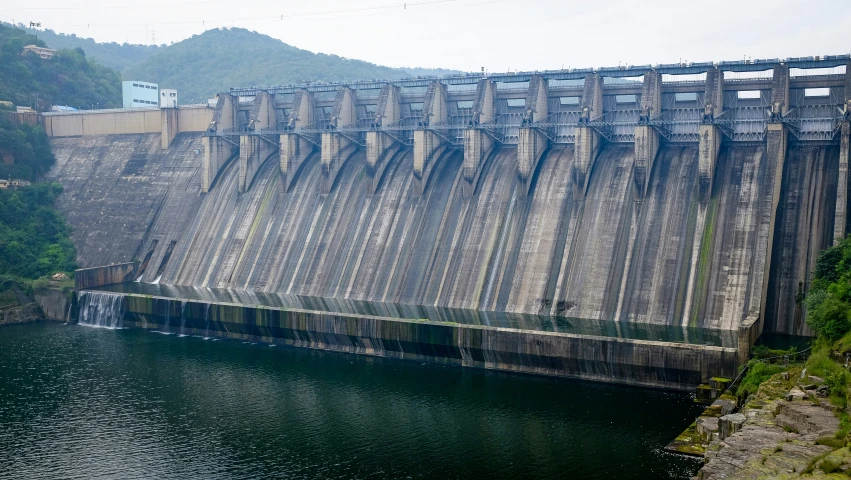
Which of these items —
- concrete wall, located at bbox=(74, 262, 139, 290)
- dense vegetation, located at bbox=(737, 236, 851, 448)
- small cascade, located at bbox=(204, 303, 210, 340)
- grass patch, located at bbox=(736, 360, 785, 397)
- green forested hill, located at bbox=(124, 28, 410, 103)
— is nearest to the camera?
dense vegetation, located at bbox=(737, 236, 851, 448)

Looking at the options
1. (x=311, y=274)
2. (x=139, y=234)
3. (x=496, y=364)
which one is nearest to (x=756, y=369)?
(x=496, y=364)

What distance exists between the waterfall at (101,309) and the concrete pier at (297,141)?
1198cm

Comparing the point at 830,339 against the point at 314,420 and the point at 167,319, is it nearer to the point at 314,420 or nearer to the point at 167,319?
the point at 314,420

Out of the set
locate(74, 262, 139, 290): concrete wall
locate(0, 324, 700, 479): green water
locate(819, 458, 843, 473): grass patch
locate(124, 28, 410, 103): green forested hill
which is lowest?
locate(0, 324, 700, 479): green water

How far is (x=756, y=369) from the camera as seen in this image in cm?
2809

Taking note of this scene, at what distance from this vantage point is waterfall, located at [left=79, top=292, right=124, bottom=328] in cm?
4641

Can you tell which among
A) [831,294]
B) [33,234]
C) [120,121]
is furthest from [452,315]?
[120,121]

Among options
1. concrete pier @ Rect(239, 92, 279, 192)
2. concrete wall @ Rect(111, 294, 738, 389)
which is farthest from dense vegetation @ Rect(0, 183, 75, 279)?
concrete pier @ Rect(239, 92, 279, 192)

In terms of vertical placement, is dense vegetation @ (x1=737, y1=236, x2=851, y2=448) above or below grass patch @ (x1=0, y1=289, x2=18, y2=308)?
above

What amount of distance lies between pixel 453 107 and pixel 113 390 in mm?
25200

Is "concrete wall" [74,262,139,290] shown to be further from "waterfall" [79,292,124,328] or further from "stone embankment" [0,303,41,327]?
"stone embankment" [0,303,41,327]

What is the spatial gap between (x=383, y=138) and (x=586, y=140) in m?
12.6

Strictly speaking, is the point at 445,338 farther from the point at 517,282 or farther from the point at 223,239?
the point at 223,239

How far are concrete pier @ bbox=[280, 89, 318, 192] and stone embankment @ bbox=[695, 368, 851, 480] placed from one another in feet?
110
